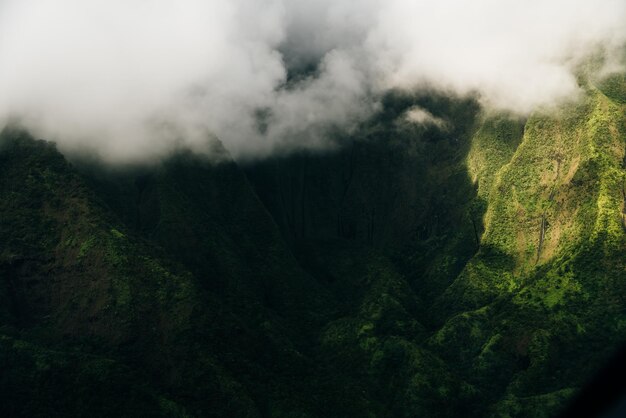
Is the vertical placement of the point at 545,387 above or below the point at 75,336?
above

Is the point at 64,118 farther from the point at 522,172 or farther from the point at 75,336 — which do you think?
the point at 522,172

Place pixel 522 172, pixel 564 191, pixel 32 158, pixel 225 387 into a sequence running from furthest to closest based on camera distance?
pixel 522 172
pixel 564 191
pixel 32 158
pixel 225 387

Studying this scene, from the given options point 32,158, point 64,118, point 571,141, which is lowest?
point 32,158

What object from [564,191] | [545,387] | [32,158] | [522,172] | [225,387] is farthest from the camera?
[522,172]

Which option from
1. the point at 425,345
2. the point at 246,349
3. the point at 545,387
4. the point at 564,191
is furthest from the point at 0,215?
the point at 564,191

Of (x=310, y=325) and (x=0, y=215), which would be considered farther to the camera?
(x=310, y=325)

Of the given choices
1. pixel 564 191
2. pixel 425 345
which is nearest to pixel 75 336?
pixel 425 345
